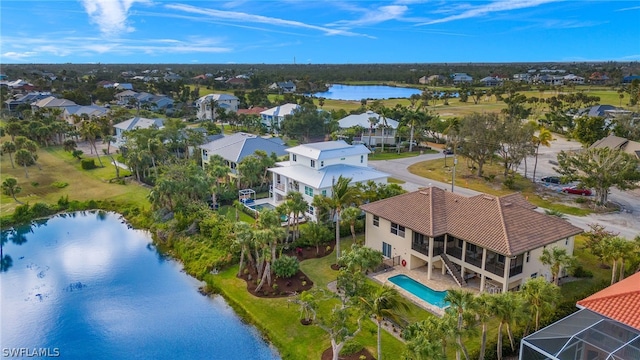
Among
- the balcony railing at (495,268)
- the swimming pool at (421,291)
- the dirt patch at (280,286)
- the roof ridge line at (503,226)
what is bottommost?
the dirt patch at (280,286)

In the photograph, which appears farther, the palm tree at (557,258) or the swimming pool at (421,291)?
the swimming pool at (421,291)

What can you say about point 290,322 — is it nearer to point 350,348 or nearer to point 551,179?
point 350,348

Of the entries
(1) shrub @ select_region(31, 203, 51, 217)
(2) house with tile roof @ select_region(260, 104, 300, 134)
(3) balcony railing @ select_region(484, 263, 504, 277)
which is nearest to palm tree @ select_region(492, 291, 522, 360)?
(3) balcony railing @ select_region(484, 263, 504, 277)

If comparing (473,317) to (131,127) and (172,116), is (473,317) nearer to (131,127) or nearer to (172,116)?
(131,127)

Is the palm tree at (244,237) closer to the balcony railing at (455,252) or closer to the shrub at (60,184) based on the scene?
the balcony railing at (455,252)

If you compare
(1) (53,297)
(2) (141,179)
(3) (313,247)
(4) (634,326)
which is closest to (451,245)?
(3) (313,247)

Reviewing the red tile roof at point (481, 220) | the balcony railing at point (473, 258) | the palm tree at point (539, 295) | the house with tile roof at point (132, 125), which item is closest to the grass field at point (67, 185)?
the house with tile roof at point (132, 125)
